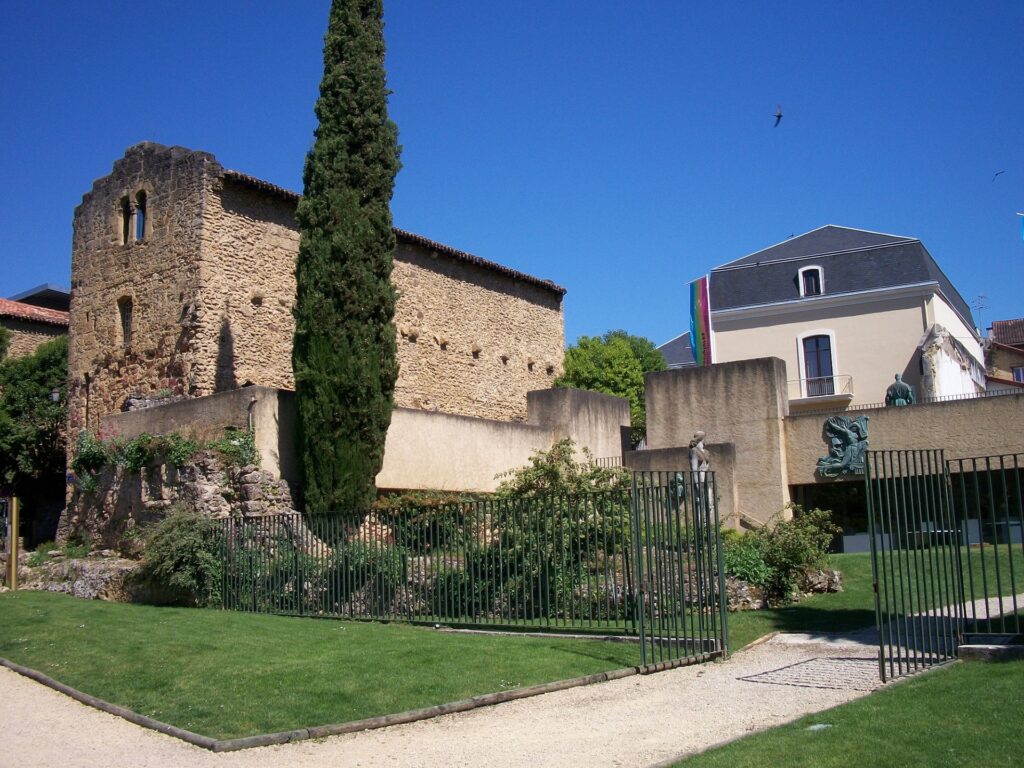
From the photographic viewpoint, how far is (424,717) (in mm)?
7812

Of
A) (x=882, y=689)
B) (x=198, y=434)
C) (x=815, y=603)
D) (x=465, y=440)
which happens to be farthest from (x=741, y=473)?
(x=882, y=689)

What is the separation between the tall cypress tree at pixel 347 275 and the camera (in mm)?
16484

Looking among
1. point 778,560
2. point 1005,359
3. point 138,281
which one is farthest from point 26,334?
point 1005,359

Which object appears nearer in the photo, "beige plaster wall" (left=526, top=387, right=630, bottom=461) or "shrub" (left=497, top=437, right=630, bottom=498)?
"shrub" (left=497, top=437, right=630, bottom=498)

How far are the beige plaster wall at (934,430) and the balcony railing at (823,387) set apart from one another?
16.8 metres

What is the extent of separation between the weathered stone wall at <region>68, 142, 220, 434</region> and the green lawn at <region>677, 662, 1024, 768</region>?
1662 centimetres

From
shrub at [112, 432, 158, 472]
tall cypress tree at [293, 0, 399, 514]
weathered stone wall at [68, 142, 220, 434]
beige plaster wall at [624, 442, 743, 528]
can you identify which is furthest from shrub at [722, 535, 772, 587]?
weathered stone wall at [68, 142, 220, 434]

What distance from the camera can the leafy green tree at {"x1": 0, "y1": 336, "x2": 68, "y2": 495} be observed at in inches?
1033

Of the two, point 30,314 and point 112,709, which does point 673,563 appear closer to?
point 112,709

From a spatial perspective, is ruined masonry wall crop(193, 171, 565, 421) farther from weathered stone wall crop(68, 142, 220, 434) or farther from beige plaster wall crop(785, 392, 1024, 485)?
beige plaster wall crop(785, 392, 1024, 485)

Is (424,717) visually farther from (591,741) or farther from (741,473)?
Result: (741,473)

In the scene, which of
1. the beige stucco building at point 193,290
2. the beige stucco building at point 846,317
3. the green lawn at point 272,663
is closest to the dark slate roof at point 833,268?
the beige stucco building at point 846,317

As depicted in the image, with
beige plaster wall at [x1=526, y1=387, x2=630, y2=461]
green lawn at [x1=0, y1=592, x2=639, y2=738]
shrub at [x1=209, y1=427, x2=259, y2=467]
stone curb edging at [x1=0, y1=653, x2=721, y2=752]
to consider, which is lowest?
stone curb edging at [x1=0, y1=653, x2=721, y2=752]

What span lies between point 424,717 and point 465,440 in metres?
12.6
